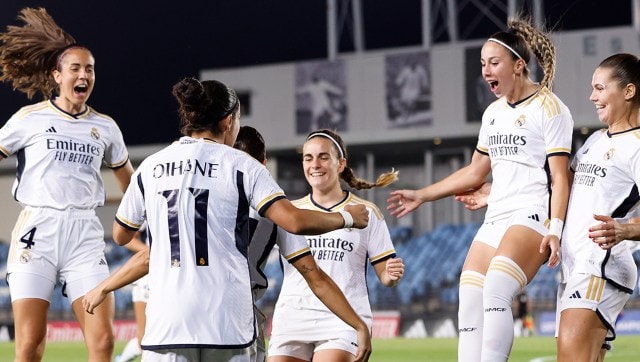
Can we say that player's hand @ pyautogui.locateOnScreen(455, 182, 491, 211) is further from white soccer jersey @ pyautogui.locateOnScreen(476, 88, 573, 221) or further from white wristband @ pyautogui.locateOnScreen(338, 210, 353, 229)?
white wristband @ pyautogui.locateOnScreen(338, 210, 353, 229)

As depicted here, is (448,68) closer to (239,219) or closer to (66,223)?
(66,223)


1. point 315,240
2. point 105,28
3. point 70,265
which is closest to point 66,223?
point 70,265

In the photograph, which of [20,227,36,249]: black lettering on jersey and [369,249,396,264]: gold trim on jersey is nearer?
[369,249,396,264]: gold trim on jersey

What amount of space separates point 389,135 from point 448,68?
273 cm

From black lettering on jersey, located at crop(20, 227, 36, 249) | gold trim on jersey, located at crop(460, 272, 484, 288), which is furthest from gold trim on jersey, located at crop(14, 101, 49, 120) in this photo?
gold trim on jersey, located at crop(460, 272, 484, 288)

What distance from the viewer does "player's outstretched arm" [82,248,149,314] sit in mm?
4891

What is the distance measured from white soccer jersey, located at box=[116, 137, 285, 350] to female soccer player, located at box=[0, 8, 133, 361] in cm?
239

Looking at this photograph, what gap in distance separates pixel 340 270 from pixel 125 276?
1810mm

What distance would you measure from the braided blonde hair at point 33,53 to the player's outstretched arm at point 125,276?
2.82 metres

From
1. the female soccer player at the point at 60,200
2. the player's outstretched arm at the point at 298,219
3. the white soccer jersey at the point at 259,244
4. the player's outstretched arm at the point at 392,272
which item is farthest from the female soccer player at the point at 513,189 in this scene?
the female soccer player at the point at 60,200

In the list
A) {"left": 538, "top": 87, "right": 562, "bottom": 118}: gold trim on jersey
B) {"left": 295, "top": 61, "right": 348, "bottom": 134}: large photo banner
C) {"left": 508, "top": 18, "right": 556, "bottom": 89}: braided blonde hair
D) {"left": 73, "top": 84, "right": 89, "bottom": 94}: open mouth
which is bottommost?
{"left": 538, "top": 87, "right": 562, "bottom": 118}: gold trim on jersey

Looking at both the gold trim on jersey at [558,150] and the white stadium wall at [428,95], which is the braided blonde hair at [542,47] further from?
the white stadium wall at [428,95]

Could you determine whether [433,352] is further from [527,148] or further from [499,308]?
[499,308]

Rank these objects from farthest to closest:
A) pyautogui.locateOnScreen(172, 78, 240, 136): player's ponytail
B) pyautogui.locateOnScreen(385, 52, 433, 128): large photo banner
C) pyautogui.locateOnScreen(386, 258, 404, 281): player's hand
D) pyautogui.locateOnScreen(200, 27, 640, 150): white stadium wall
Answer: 1. pyautogui.locateOnScreen(385, 52, 433, 128): large photo banner
2. pyautogui.locateOnScreen(200, 27, 640, 150): white stadium wall
3. pyautogui.locateOnScreen(386, 258, 404, 281): player's hand
4. pyautogui.locateOnScreen(172, 78, 240, 136): player's ponytail
